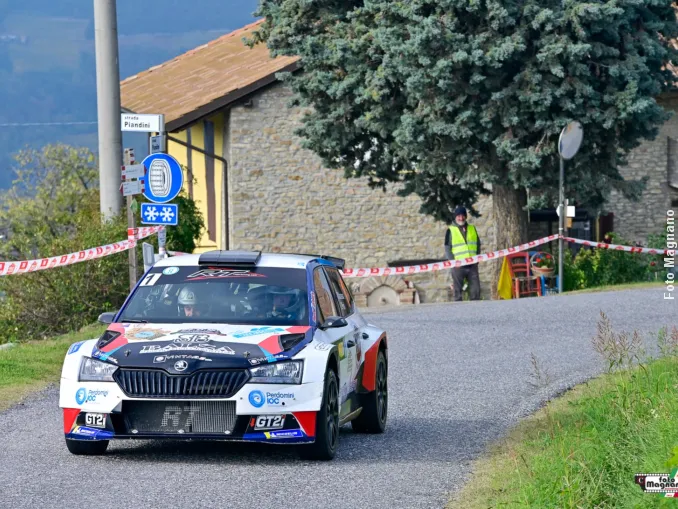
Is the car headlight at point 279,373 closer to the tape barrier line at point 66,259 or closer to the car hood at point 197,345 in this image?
the car hood at point 197,345

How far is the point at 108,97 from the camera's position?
22.1m

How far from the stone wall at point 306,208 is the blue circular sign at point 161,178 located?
51.0 feet

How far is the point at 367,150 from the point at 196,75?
33.3 feet

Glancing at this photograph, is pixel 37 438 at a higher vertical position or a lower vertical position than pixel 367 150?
lower

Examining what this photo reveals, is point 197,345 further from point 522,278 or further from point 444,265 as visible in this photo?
point 522,278

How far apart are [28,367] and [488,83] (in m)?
13.0

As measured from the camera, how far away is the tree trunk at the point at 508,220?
28375 mm

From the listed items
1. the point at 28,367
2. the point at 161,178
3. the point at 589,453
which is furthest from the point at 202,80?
the point at 589,453

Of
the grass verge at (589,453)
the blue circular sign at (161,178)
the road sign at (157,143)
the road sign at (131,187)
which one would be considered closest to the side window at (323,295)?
the grass verge at (589,453)

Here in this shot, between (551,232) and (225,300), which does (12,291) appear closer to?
(225,300)

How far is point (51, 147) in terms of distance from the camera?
5166 centimetres

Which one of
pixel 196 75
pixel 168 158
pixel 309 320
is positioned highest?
pixel 196 75

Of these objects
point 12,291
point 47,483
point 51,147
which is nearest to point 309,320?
point 47,483

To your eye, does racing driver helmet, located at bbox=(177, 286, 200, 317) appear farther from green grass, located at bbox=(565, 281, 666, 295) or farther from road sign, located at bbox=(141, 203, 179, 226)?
green grass, located at bbox=(565, 281, 666, 295)
